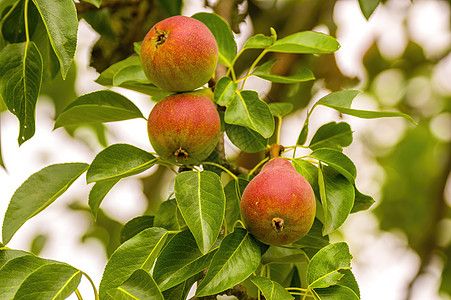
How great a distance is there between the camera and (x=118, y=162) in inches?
42.6

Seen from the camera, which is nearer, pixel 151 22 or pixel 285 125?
pixel 151 22

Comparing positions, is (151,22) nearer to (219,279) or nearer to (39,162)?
(219,279)

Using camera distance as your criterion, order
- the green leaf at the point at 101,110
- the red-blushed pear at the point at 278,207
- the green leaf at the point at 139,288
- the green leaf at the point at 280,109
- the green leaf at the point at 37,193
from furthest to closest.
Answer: the green leaf at the point at 280,109
the green leaf at the point at 101,110
the green leaf at the point at 37,193
the red-blushed pear at the point at 278,207
the green leaf at the point at 139,288

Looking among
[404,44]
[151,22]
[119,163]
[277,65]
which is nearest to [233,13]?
[151,22]

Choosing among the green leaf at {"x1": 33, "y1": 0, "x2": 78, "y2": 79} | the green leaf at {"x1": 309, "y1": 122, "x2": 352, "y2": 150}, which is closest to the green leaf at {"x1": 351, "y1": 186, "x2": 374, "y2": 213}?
the green leaf at {"x1": 309, "y1": 122, "x2": 352, "y2": 150}

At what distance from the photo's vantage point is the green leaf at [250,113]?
108 cm

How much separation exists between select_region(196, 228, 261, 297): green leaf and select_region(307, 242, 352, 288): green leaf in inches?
3.9

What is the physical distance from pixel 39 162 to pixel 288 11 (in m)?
1.60

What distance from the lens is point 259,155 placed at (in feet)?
6.97

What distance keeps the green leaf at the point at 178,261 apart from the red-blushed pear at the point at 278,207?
0.31 ft

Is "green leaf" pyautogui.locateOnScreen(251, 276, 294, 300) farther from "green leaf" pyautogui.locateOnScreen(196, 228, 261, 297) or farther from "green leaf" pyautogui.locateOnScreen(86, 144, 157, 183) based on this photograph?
"green leaf" pyautogui.locateOnScreen(86, 144, 157, 183)

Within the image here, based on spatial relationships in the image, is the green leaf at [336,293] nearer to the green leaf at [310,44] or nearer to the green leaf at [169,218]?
the green leaf at [169,218]

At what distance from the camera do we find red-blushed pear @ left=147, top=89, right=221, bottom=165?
107cm

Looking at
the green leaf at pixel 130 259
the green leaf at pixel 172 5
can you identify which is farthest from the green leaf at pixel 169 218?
the green leaf at pixel 172 5
